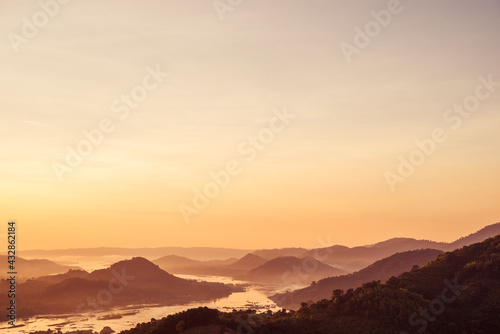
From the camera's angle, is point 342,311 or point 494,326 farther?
point 342,311

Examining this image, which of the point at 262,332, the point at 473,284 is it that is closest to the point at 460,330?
the point at 473,284

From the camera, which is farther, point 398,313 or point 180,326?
point 398,313

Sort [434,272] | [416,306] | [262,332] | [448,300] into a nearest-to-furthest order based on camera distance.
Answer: [262,332], [416,306], [448,300], [434,272]

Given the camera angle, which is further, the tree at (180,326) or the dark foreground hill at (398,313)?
the dark foreground hill at (398,313)

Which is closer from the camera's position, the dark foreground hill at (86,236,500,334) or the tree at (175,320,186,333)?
the tree at (175,320,186,333)

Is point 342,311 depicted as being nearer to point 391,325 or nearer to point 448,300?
point 391,325

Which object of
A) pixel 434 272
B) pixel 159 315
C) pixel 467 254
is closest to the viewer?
pixel 434 272

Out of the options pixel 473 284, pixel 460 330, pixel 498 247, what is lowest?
pixel 460 330

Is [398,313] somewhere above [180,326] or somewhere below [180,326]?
below
